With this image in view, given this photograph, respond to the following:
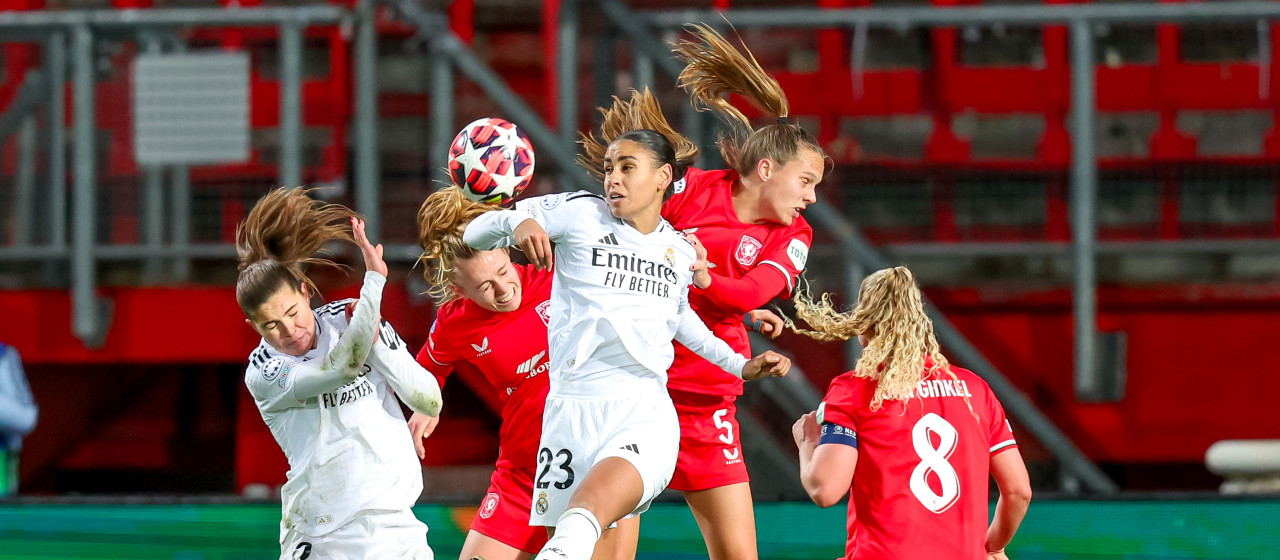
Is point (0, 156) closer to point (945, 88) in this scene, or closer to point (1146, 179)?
point (945, 88)

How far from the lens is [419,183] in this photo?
696 cm

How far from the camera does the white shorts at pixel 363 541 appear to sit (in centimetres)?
363

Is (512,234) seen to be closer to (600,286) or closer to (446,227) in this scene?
(600,286)

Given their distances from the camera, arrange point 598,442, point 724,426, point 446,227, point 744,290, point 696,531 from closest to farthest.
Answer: point 598,442 < point 744,290 < point 446,227 < point 724,426 < point 696,531

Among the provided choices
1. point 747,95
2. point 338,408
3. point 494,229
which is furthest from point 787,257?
point 338,408

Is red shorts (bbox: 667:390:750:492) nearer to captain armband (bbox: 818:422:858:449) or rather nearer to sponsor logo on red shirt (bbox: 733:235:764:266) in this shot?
sponsor logo on red shirt (bbox: 733:235:764:266)

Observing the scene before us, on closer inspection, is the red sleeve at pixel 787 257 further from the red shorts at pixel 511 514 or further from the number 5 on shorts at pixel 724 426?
the red shorts at pixel 511 514

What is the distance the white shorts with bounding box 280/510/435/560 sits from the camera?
3.63 m

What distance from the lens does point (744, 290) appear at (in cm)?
404

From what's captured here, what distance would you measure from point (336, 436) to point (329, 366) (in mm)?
259

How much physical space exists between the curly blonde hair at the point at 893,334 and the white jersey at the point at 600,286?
1.66 feet

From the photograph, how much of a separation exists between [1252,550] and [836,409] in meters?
2.33

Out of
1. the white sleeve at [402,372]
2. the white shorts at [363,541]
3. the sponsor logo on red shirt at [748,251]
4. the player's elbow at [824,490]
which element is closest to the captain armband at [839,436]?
the player's elbow at [824,490]

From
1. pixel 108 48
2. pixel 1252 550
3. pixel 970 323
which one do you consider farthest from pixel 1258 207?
pixel 108 48
